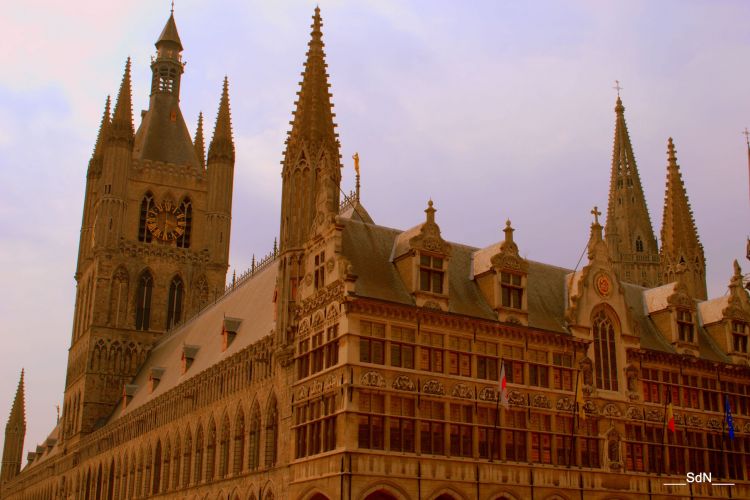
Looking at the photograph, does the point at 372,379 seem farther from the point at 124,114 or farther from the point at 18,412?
the point at 18,412

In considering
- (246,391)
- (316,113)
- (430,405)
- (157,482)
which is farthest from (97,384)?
(430,405)

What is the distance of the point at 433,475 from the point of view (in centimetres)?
4041

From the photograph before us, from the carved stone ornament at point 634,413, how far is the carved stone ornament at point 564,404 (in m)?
3.47

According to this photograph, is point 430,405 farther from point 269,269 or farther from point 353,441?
point 269,269

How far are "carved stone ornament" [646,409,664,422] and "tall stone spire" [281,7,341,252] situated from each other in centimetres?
1871

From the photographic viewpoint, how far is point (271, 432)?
4672 cm

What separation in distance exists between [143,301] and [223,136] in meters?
18.2

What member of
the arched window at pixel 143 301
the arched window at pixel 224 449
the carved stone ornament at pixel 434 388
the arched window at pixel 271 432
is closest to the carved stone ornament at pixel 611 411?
the carved stone ornament at pixel 434 388

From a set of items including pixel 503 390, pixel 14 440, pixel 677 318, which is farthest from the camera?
pixel 14 440

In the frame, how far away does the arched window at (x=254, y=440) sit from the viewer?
160 ft

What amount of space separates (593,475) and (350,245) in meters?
15.5

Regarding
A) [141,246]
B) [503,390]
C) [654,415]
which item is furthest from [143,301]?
[654,415]

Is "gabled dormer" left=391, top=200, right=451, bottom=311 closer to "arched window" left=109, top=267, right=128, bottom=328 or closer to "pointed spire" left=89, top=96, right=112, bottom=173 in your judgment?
"arched window" left=109, top=267, right=128, bottom=328

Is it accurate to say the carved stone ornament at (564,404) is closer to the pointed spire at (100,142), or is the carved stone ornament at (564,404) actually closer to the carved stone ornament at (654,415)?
the carved stone ornament at (654,415)
